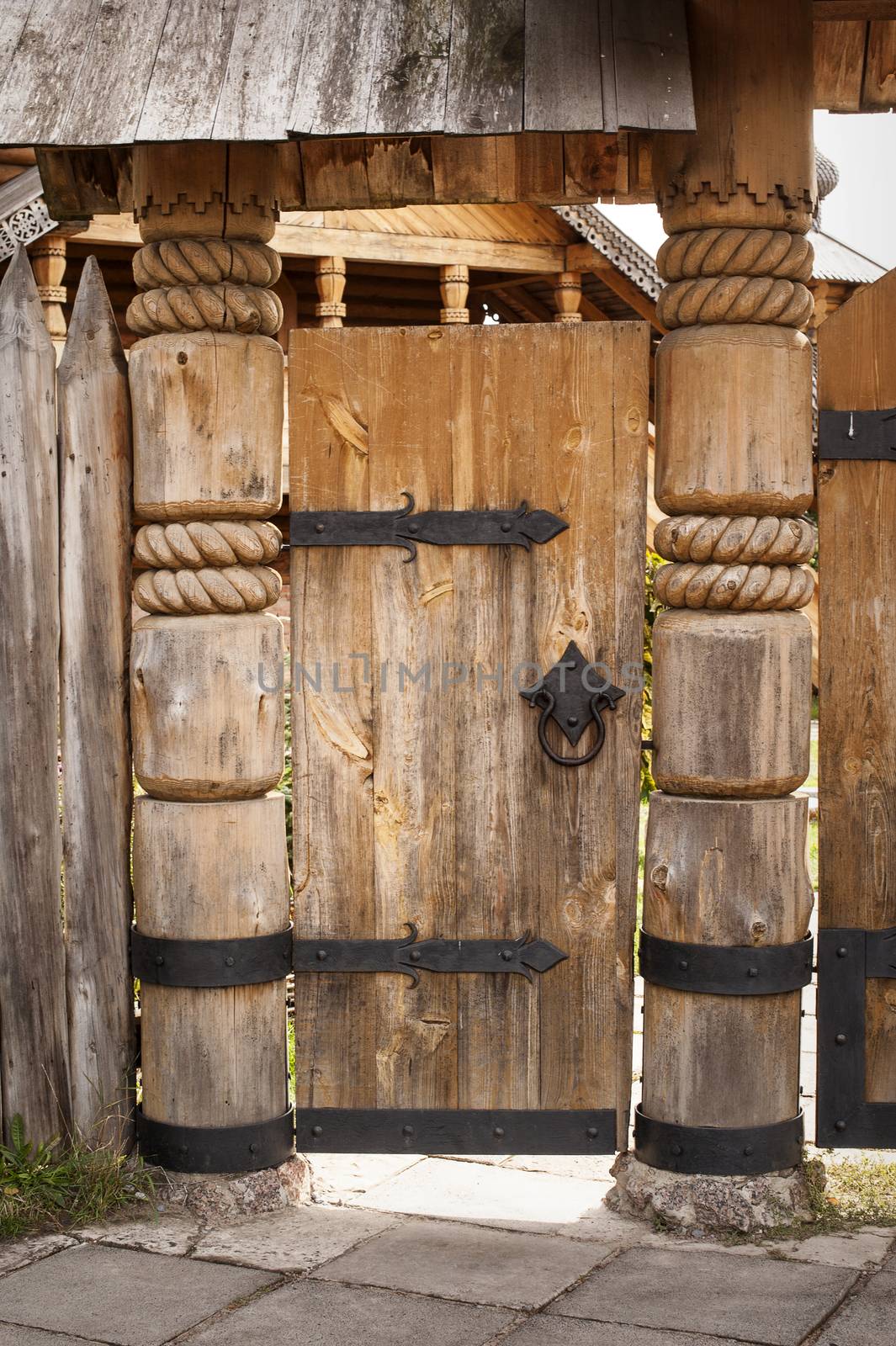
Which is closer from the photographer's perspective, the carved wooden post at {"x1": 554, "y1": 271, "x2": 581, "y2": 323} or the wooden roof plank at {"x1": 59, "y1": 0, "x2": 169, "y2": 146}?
the wooden roof plank at {"x1": 59, "y1": 0, "x2": 169, "y2": 146}

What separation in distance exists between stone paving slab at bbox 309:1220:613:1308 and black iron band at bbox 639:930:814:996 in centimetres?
63

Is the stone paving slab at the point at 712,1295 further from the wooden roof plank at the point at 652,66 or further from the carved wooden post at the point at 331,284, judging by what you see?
the carved wooden post at the point at 331,284

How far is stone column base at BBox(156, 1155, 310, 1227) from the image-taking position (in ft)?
11.3

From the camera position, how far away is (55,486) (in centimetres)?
355

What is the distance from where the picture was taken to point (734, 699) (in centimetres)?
339

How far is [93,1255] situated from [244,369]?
6.83 ft

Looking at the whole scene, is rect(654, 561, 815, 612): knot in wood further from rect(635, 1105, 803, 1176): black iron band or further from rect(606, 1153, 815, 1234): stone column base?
rect(606, 1153, 815, 1234): stone column base

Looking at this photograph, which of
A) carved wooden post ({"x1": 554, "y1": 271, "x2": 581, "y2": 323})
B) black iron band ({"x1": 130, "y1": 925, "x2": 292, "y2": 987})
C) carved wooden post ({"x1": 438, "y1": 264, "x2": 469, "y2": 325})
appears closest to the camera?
black iron band ({"x1": 130, "y1": 925, "x2": 292, "y2": 987})

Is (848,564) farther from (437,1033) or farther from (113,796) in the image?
(113,796)

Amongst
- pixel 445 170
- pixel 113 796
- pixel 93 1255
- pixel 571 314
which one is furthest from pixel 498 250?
pixel 93 1255

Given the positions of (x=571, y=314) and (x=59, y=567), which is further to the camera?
(x=571, y=314)

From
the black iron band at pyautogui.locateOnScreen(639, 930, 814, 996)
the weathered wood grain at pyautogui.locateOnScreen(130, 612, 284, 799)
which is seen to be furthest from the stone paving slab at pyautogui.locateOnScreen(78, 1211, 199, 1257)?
the black iron band at pyautogui.locateOnScreen(639, 930, 814, 996)

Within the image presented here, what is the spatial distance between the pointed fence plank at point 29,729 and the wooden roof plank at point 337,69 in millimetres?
851

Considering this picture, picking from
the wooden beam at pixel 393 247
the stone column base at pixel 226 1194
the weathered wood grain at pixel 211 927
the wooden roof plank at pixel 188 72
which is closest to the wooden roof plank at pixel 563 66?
the wooden roof plank at pixel 188 72
